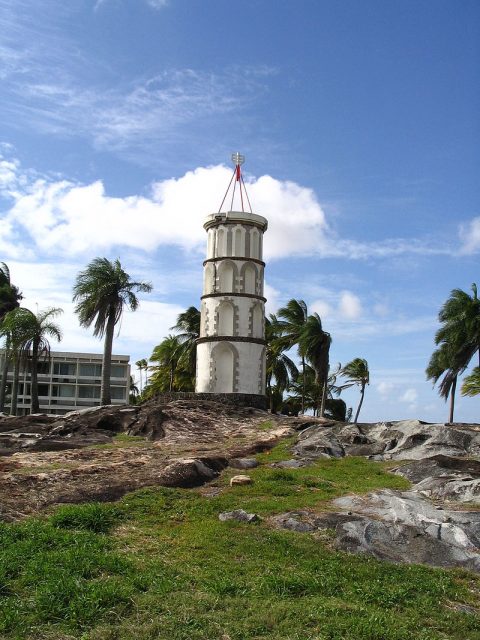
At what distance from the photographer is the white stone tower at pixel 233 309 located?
4050 cm

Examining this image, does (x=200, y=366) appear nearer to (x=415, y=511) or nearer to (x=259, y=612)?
(x=415, y=511)

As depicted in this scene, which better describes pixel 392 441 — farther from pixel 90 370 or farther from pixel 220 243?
pixel 90 370

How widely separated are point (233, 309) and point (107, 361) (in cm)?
806

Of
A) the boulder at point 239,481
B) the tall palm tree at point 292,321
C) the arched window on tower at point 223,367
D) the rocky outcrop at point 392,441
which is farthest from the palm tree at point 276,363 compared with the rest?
the boulder at point 239,481

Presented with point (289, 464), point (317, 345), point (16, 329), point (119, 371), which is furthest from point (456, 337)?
point (119, 371)

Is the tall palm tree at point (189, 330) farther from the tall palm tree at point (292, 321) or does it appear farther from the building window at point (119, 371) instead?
the building window at point (119, 371)

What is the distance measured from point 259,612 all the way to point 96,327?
3235 cm

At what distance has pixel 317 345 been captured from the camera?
45.9 meters

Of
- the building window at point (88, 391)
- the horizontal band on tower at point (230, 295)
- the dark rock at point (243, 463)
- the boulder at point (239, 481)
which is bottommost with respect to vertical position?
the boulder at point (239, 481)

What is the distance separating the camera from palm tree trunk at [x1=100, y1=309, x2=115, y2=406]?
40.7 metres

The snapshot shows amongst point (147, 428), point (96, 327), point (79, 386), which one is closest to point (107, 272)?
point (96, 327)

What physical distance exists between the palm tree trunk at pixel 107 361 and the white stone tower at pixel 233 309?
5.28m

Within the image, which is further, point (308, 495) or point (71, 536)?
point (308, 495)

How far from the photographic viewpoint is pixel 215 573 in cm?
1207
